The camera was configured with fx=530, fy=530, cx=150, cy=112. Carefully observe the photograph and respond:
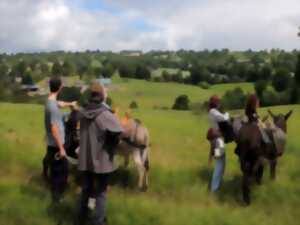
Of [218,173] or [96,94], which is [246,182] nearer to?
[218,173]

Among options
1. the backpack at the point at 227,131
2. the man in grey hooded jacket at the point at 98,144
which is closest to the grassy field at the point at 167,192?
the man in grey hooded jacket at the point at 98,144

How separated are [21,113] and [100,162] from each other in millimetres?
15250

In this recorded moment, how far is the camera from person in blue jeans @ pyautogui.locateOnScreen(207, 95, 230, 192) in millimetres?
11635

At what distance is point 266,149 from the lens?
39.7 ft

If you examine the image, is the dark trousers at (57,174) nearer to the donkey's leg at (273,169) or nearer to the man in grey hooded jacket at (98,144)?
the man in grey hooded jacket at (98,144)

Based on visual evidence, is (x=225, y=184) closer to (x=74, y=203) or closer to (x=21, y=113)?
(x=74, y=203)

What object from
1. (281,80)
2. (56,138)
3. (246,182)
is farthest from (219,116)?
(281,80)

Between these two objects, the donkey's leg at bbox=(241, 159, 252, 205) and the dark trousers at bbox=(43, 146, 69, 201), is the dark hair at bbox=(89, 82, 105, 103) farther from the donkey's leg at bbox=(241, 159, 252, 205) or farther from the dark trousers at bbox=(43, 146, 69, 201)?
the donkey's leg at bbox=(241, 159, 252, 205)

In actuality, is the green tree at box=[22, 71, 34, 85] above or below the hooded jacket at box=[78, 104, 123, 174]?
below

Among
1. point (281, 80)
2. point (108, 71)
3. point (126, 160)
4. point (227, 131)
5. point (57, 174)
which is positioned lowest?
point (108, 71)

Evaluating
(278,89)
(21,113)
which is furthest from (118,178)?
(278,89)

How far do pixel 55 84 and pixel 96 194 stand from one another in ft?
7.65

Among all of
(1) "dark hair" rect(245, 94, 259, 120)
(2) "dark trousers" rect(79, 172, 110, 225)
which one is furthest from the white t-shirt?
(2) "dark trousers" rect(79, 172, 110, 225)

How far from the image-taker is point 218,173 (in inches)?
461
